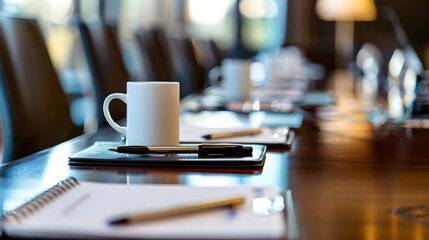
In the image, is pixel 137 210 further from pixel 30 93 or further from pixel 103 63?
pixel 103 63

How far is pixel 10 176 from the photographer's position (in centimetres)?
64

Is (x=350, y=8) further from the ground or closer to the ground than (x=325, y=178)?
further from the ground

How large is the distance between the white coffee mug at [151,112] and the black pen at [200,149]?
0.07 feet

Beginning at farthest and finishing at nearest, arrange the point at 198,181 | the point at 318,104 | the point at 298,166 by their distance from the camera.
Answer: the point at 318,104, the point at 298,166, the point at 198,181

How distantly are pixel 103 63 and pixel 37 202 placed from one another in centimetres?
130

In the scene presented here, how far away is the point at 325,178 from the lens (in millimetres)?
651

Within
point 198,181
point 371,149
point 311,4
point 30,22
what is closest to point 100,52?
point 30,22

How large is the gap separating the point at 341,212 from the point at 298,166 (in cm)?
21

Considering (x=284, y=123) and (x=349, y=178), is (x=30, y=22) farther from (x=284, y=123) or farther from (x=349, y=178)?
(x=349, y=178)

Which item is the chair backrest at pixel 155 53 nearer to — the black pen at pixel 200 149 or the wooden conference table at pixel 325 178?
the wooden conference table at pixel 325 178

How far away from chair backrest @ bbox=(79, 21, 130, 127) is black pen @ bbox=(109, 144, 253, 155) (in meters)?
0.95

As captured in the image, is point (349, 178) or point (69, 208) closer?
point (69, 208)

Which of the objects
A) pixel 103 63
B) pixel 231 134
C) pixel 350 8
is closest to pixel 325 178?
pixel 231 134

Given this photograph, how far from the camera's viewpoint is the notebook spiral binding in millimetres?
432
